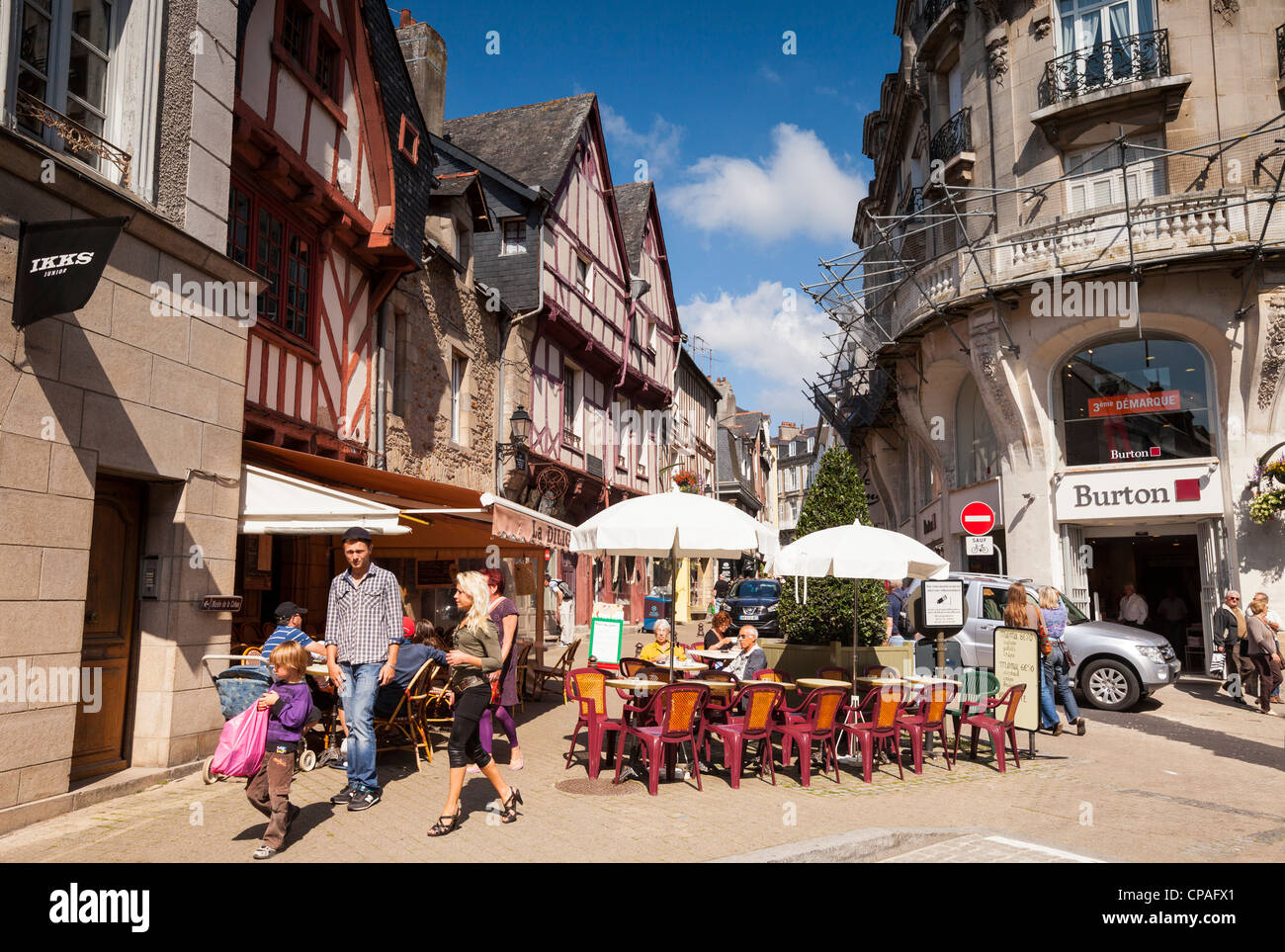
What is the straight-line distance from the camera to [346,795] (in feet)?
20.9

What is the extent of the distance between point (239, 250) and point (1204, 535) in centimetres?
1632

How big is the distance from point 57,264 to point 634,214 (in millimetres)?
24405

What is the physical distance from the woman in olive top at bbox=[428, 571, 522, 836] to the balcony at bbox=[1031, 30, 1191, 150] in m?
16.4

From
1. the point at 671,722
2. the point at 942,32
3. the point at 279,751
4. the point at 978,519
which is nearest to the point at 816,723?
the point at 671,722

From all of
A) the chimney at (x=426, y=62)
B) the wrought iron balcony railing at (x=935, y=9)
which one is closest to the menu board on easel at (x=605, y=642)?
the chimney at (x=426, y=62)

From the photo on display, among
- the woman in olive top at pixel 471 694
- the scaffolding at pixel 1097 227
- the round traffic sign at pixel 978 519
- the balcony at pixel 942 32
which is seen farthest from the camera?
the balcony at pixel 942 32

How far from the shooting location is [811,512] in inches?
419

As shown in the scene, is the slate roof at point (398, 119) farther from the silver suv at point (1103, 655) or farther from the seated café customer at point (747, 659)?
the silver suv at point (1103, 655)

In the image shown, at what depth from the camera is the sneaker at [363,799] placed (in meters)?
6.14

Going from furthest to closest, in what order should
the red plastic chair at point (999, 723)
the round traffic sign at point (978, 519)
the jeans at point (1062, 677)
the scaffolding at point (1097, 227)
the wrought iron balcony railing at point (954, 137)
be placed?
the wrought iron balcony railing at point (954, 137)
the scaffolding at point (1097, 227)
the round traffic sign at point (978, 519)
the jeans at point (1062, 677)
the red plastic chair at point (999, 723)

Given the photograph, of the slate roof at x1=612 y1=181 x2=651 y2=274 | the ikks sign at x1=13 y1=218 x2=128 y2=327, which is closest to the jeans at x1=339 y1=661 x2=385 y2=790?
the ikks sign at x1=13 y1=218 x2=128 y2=327

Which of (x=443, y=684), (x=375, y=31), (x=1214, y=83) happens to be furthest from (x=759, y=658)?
(x=1214, y=83)

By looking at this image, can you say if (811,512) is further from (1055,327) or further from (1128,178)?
(1128,178)

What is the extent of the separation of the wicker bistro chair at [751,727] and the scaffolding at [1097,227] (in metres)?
10.9
